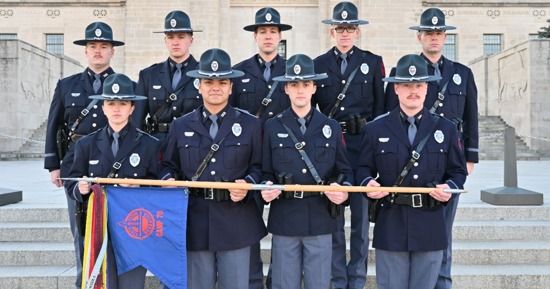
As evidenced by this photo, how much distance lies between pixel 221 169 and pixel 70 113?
6.42 ft

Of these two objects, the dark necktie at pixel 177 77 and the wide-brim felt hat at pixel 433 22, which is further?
the dark necktie at pixel 177 77

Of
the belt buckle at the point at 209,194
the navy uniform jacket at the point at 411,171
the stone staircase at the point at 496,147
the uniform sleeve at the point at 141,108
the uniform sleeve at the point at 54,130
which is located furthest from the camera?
the stone staircase at the point at 496,147

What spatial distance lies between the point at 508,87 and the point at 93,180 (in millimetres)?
20580

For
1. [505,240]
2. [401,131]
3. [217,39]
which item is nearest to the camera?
[401,131]

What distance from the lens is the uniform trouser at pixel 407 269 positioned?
3.99m

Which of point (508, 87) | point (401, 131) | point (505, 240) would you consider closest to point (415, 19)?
point (508, 87)

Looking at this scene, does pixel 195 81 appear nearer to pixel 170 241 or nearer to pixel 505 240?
pixel 170 241

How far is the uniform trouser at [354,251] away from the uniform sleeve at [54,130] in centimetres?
286

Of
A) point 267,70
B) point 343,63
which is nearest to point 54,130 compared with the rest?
point 267,70

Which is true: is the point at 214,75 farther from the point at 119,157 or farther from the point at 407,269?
the point at 407,269

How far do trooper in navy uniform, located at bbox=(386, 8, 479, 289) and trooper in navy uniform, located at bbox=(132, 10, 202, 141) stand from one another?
2002mm

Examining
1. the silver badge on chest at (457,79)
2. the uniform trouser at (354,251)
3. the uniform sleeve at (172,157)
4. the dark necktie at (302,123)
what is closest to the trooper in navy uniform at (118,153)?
the uniform sleeve at (172,157)

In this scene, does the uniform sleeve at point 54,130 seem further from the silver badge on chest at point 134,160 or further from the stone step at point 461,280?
the silver badge on chest at point 134,160

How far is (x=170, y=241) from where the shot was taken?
4141mm
